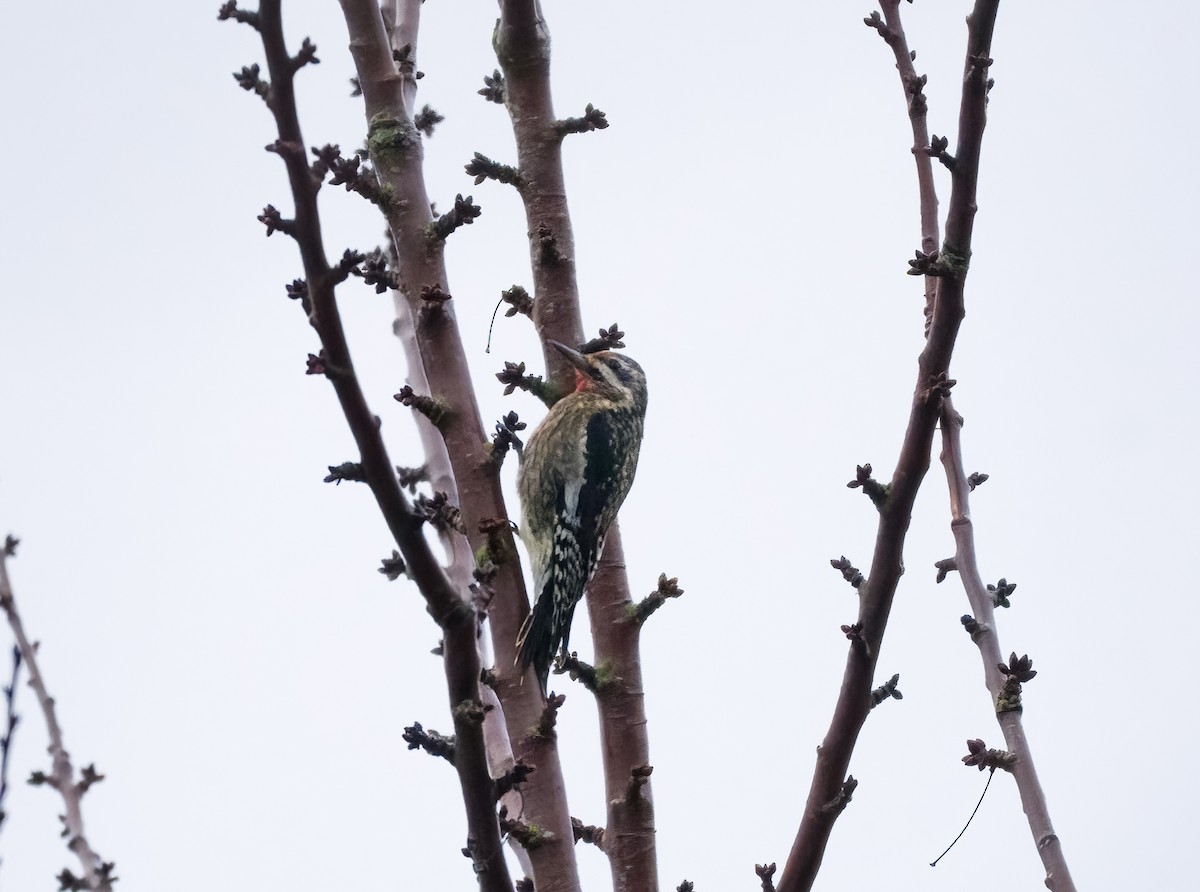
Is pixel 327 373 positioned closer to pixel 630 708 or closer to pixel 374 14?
pixel 374 14

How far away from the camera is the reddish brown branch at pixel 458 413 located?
307 cm

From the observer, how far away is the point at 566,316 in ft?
13.0

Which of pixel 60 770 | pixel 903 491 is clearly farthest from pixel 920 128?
pixel 60 770

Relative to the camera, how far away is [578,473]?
558cm

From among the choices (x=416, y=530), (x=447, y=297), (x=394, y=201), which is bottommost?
(x=416, y=530)

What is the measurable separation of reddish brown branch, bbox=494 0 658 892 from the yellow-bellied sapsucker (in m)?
0.48

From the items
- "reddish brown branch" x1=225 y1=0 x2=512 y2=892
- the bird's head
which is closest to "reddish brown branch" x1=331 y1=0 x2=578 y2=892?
"reddish brown branch" x1=225 y1=0 x2=512 y2=892

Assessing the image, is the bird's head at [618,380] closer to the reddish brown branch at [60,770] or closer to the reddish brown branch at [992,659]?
the reddish brown branch at [992,659]

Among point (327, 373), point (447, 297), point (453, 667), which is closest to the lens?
point (327, 373)

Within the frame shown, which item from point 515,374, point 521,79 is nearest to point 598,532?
point 515,374

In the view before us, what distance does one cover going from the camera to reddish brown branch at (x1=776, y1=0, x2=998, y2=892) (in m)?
2.68

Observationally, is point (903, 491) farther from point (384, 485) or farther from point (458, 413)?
Result: point (384, 485)

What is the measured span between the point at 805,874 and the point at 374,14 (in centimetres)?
230

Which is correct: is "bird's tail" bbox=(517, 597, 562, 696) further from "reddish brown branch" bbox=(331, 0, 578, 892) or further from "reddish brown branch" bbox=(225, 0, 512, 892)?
"reddish brown branch" bbox=(225, 0, 512, 892)
